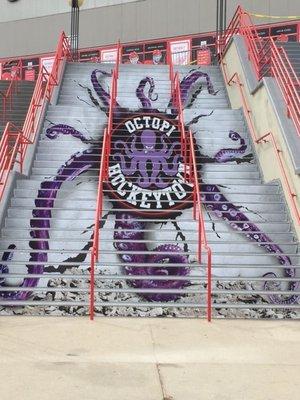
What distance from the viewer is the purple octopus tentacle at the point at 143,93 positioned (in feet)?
43.0

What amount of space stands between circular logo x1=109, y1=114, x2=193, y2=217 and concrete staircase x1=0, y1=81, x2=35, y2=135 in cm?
298

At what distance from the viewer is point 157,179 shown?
10.0 metres

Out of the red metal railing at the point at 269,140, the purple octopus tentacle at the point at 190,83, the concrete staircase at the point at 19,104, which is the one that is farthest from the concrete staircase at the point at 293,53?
the concrete staircase at the point at 19,104

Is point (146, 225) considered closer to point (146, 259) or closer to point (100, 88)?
point (146, 259)

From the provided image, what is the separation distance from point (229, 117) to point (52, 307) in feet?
22.7

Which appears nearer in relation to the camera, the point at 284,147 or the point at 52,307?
the point at 52,307

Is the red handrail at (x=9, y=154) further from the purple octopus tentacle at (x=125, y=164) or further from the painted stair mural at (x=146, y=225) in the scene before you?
the purple octopus tentacle at (x=125, y=164)

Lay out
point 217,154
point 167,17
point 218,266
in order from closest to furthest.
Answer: point 218,266
point 217,154
point 167,17

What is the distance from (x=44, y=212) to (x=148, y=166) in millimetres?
2480

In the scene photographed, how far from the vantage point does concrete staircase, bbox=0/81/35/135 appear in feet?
42.3

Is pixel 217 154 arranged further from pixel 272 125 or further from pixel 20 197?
pixel 20 197

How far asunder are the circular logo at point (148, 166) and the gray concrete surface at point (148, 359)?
3.14 m

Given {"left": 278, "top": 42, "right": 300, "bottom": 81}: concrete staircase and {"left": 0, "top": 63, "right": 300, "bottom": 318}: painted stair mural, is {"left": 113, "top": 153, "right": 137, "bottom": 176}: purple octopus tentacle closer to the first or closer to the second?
{"left": 0, "top": 63, "right": 300, "bottom": 318}: painted stair mural

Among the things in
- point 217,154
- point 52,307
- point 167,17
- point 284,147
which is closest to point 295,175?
point 284,147
